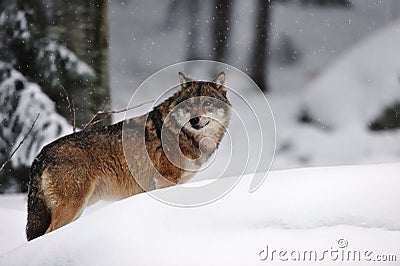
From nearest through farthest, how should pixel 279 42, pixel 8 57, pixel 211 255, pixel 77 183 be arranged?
pixel 211 255 → pixel 77 183 → pixel 8 57 → pixel 279 42

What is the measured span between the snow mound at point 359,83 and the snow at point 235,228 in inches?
119

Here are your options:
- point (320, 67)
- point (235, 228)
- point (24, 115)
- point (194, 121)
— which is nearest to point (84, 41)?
point (24, 115)

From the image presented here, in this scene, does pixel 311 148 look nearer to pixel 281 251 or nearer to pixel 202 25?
pixel 202 25

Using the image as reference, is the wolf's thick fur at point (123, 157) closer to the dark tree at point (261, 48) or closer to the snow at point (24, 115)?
the snow at point (24, 115)

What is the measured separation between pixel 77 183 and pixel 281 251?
1.18 meters

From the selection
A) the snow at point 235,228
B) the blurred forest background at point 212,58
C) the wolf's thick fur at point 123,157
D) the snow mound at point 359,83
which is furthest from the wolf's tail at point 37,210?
the snow mound at point 359,83

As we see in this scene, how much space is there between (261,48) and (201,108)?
84.7 inches

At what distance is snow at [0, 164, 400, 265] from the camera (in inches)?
77.0

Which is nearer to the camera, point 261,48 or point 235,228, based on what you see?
point 235,228

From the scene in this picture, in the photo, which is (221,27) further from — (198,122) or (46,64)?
(198,122)

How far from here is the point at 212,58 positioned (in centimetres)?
458

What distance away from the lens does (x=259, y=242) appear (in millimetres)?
1977

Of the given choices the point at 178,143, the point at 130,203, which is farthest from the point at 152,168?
the point at 130,203

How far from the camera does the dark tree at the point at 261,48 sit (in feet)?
15.5
